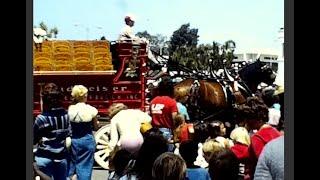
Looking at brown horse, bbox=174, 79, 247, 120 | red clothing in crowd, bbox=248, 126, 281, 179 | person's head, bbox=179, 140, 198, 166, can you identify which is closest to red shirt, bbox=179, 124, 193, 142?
red clothing in crowd, bbox=248, 126, 281, 179

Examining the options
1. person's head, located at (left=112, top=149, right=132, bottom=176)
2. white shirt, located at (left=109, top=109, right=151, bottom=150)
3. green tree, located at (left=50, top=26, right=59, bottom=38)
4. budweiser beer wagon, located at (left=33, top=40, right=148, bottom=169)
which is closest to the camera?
person's head, located at (left=112, top=149, right=132, bottom=176)

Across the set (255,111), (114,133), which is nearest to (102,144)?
(114,133)

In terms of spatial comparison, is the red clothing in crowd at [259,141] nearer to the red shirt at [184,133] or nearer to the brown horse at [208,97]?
the red shirt at [184,133]

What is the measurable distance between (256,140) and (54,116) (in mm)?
1992

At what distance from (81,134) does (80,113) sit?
0.22m

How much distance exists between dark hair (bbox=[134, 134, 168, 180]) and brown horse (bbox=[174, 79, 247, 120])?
564 centimetres

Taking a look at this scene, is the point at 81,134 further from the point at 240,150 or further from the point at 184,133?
the point at 240,150

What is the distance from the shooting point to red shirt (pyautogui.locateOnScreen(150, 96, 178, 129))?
20.0 feet

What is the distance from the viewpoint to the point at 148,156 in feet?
11.6

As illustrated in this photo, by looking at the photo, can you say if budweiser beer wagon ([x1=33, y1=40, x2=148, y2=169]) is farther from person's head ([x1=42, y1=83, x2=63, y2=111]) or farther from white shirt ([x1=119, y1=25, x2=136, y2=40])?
person's head ([x1=42, y1=83, x2=63, y2=111])
